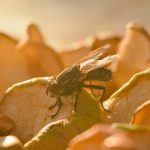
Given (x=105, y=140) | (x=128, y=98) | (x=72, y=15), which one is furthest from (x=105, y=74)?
(x=72, y=15)

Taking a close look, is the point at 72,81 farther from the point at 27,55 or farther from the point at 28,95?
the point at 27,55

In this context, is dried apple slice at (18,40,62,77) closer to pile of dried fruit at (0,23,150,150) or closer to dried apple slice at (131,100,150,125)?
pile of dried fruit at (0,23,150,150)

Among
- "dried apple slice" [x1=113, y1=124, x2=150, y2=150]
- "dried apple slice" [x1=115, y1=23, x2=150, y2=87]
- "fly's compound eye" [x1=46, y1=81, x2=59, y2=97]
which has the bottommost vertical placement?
"dried apple slice" [x1=113, y1=124, x2=150, y2=150]

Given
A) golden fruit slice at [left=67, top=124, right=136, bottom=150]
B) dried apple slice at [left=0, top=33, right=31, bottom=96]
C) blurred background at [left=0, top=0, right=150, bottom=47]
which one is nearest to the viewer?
golden fruit slice at [left=67, top=124, right=136, bottom=150]

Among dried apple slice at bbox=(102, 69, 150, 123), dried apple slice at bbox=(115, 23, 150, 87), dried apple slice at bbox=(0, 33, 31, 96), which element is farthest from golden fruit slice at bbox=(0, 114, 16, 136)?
dried apple slice at bbox=(115, 23, 150, 87)

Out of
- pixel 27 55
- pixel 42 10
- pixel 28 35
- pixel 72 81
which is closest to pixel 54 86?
pixel 72 81

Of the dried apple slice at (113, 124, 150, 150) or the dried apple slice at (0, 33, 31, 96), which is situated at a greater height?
the dried apple slice at (0, 33, 31, 96)

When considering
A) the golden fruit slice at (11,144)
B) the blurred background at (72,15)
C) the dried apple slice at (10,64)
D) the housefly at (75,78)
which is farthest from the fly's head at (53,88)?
the blurred background at (72,15)

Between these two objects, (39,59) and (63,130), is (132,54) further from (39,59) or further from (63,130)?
(63,130)
